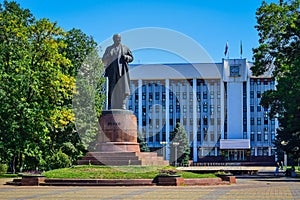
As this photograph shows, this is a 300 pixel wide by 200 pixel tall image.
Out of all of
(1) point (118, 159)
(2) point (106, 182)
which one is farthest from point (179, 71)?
(2) point (106, 182)

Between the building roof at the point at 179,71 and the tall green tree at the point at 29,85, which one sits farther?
the building roof at the point at 179,71

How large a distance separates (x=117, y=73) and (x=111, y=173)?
5395 millimetres

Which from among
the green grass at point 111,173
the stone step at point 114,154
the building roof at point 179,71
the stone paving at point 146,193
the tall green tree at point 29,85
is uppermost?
the building roof at point 179,71

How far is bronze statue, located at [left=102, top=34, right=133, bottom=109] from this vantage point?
23.5m

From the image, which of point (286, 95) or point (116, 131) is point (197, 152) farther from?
point (116, 131)

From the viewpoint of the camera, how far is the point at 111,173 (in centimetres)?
1991

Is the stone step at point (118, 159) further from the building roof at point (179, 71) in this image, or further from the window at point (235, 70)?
the window at point (235, 70)

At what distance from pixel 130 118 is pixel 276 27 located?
565 inches

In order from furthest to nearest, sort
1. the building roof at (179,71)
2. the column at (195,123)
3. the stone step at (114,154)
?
the building roof at (179,71) < the column at (195,123) < the stone step at (114,154)

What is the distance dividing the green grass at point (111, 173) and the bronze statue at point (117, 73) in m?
3.65

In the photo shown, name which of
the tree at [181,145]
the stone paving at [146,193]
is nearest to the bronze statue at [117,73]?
the stone paving at [146,193]

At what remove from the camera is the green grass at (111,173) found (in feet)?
64.3

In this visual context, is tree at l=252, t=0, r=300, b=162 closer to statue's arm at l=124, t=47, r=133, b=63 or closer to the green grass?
statue's arm at l=124, t=47, r=133, b=63

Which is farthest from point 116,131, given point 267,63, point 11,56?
point 267,63
